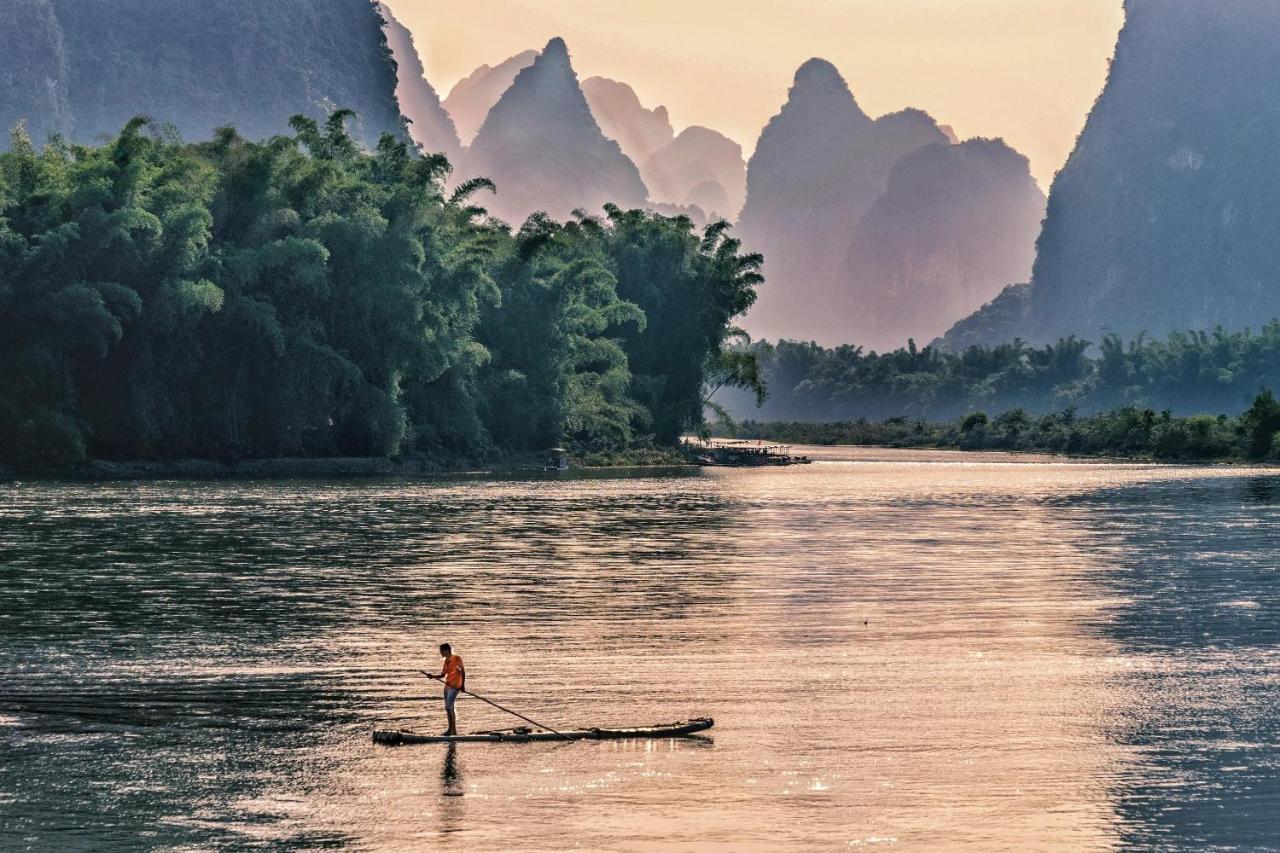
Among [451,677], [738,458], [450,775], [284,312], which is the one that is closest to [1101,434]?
[738,458]

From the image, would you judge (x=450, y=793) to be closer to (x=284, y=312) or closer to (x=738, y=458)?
(x=284, y=312)

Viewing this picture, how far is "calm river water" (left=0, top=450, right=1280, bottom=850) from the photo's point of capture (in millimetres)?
16562

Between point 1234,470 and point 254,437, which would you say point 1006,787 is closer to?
point 254,437

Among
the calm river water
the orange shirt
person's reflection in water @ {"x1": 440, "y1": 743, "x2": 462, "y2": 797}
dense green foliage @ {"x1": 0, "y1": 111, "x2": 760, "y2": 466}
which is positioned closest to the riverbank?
dense green foliage @ {"x1": 0, "y1": 111, "x2": 760, "y2": 466}

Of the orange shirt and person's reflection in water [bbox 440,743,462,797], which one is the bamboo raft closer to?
person's reflection in water [bbox 440,743,462,797]

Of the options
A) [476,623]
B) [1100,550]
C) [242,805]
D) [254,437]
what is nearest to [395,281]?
[254,437]

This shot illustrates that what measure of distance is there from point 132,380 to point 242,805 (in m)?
60.9

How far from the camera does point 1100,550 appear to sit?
145 feet

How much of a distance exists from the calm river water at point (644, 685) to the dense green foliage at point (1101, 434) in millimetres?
63207

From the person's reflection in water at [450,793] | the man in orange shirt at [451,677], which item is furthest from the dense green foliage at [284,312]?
the person's reflection in water at [450,793]

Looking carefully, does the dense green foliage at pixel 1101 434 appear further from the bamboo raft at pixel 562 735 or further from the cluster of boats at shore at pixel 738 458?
the bamboo raft at pixel 562 735

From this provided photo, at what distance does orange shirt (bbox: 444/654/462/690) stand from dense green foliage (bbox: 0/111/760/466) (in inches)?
2161

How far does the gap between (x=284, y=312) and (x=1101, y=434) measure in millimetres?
72837

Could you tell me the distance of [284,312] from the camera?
81250 millimetres
